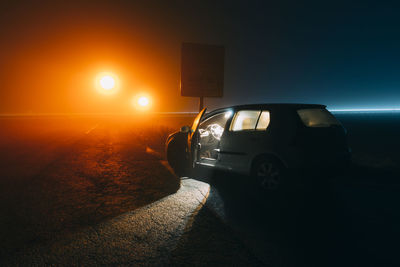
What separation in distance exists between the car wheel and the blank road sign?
8.10 m

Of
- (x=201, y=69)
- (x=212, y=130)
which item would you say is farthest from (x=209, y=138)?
(x=201, y=69)

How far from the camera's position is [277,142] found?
182 inches

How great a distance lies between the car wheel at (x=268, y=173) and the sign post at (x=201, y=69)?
810 centimetres

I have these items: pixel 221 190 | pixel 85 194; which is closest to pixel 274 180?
pixel 221 190

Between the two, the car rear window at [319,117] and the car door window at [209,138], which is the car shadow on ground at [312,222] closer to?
the car rear window at [319,117]

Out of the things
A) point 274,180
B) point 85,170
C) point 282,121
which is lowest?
point 85,170

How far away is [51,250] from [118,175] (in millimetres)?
3512

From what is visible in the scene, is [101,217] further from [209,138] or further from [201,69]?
[201,69]

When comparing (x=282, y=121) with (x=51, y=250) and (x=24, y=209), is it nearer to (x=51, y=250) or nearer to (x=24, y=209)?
(x=51, y=250)

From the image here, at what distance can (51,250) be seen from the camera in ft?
9.12

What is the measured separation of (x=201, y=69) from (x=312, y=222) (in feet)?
32.5

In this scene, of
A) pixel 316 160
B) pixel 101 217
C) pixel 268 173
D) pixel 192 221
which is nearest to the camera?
pixel 192 221

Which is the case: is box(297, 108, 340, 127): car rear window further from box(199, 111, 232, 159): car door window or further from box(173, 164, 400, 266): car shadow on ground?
box(199, 111, 232, 159): car door window

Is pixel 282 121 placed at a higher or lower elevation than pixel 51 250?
higher
